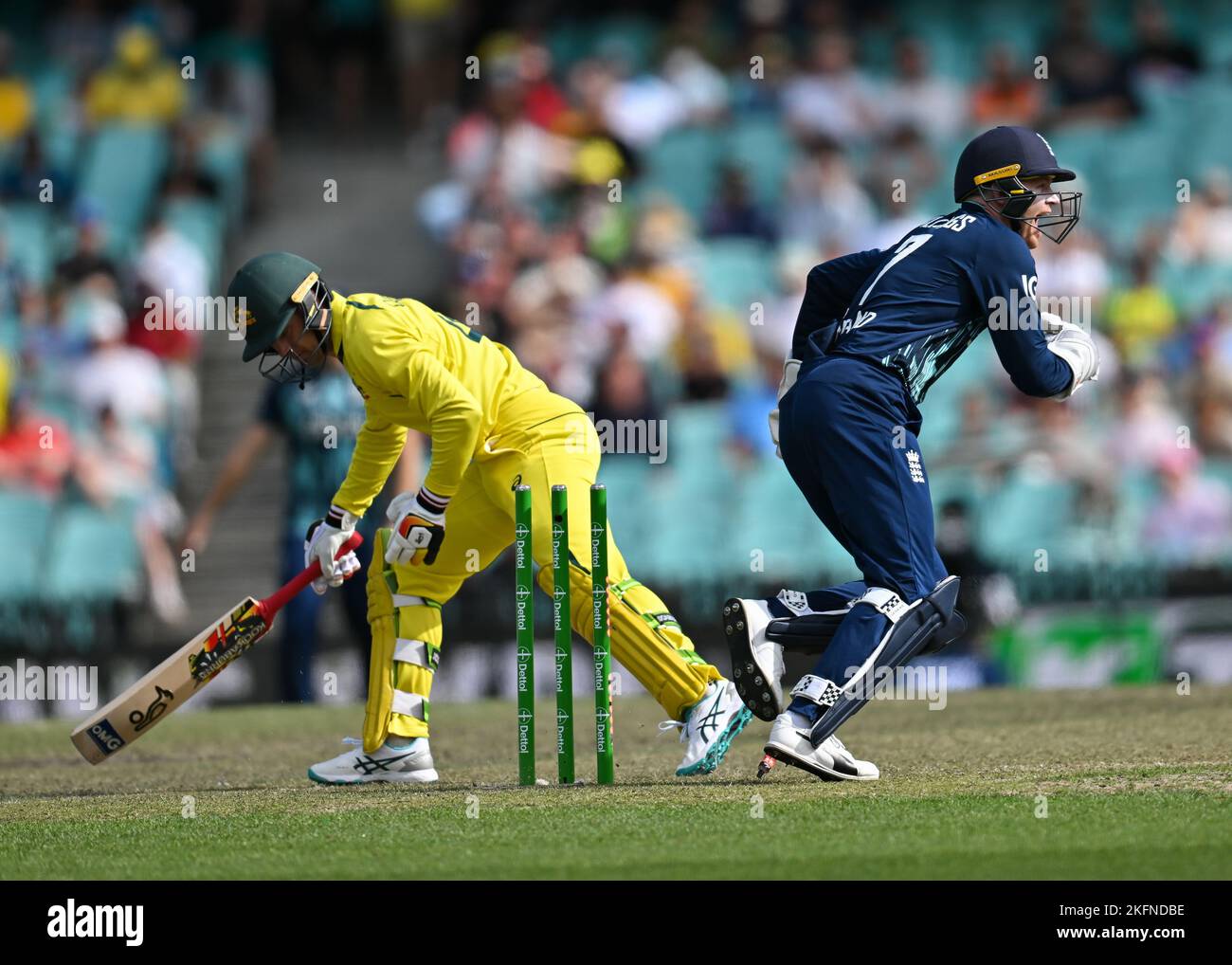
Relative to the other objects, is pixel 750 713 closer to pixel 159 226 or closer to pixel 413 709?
pixel 413 709

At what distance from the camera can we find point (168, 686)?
750cm

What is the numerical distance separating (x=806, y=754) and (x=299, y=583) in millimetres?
2124

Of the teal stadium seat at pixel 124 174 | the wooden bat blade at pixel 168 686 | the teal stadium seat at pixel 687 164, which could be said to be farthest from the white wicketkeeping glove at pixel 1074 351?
the teal stadium seat at pixel 124 174

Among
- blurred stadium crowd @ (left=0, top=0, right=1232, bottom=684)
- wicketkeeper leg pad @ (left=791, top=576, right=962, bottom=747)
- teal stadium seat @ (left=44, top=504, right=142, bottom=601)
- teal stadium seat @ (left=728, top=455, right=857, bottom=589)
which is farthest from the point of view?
teal stadium seat @ (left=44, top=504, right=142, bottom=601)

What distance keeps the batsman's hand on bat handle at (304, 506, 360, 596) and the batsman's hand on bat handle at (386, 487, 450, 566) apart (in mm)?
178

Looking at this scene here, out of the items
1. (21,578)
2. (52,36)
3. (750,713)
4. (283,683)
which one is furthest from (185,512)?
(750,713)

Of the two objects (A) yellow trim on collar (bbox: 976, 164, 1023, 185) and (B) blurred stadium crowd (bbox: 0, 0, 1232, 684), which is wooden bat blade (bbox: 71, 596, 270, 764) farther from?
(B) blurred stadium crowd (bbox: 0, 0, 1232, 684)

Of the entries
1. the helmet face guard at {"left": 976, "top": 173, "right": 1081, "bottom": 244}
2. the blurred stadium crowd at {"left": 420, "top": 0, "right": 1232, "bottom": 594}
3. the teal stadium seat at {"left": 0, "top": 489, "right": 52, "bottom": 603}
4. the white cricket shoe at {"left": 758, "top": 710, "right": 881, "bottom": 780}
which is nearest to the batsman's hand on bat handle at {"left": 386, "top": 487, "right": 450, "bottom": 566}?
the white cricket shoe at {"left": 758, "top": 710, "right": 881, "bottom": 780}

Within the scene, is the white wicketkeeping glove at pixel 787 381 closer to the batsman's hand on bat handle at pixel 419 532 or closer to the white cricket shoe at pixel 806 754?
the white cricket shoe at pixel 806 754

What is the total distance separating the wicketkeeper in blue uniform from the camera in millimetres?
6570

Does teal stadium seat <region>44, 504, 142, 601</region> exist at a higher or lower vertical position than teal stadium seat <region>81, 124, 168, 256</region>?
lower

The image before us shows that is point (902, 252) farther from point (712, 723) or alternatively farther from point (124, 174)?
point (124, 174)

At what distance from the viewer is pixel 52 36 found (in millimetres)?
19062

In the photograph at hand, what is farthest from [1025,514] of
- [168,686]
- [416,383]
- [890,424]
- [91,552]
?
[168,686]
